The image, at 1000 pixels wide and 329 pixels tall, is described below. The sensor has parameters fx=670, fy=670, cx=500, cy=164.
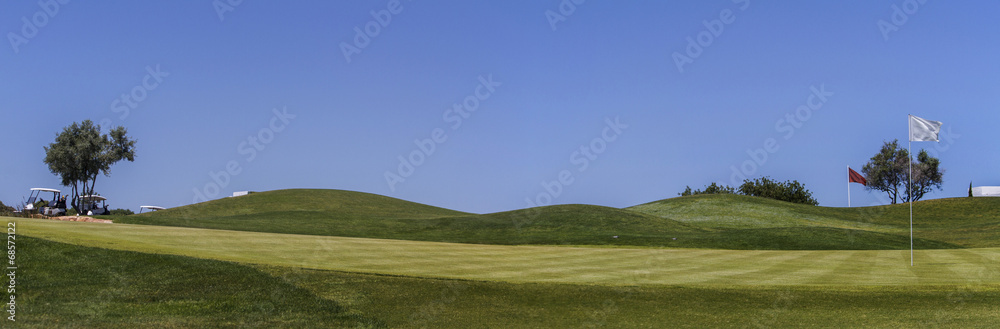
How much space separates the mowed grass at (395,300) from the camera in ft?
46.5

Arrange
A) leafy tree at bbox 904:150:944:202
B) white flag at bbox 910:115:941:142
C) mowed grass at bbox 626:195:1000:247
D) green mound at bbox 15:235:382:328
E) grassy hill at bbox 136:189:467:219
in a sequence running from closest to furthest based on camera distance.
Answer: green mound at bbox 15:235:382:328 → white flag at bbox 910:115:941:142 → mowed grass at bbox 626:195:1000:247 → grassy hill at bbox 136:189:467:219 → leafy tree at bbox 904:150:944:202

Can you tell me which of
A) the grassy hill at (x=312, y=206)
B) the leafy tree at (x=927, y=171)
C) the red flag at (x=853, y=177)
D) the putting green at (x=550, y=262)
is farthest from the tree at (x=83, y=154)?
the leafy tree at (x=927, y=171)

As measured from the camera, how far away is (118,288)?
15.4m

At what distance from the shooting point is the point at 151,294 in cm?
1528

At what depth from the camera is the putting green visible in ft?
63.4

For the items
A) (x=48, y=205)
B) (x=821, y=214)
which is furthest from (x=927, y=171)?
(x=48, y=205)

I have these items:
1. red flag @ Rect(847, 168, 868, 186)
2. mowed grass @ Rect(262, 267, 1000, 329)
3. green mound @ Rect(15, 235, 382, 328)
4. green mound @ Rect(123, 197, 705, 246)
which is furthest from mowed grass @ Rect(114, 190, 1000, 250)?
green mound @ Rect(15, 235, 382, 328)

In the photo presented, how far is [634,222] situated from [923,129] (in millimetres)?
31037

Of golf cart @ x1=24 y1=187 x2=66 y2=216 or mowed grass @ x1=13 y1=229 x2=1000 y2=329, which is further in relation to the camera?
golf cart @ x1=24 y1=187 x2=66 y2=216

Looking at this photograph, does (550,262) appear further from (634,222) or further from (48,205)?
(48,205)

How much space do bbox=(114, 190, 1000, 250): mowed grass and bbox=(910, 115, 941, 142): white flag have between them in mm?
17225

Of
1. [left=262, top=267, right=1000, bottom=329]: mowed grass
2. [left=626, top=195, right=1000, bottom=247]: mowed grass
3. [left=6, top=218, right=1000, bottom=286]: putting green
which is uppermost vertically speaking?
[left=626, top=195, right=1000, bottom=247]: mowed grass

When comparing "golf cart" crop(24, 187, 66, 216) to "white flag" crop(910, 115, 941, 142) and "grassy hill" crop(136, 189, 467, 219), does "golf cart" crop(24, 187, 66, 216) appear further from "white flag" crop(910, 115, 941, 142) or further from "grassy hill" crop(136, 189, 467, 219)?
"white flag" crop(910, 115, 941, 142)

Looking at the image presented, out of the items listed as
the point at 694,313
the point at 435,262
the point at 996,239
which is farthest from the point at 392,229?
the point at 996,239
